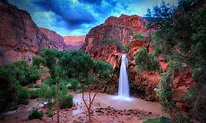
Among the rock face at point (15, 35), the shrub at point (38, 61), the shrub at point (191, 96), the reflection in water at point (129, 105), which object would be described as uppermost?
the rock face at point (15, 35)

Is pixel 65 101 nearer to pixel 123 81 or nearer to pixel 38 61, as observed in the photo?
pixel 38 61

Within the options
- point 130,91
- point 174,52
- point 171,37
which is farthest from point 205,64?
point 130,91

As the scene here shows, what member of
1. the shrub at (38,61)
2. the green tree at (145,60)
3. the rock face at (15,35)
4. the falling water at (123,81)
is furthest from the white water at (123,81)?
the rock face at (15,35)

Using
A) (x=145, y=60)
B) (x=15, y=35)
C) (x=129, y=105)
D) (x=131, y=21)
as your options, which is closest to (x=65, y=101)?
(x=129, y=105)

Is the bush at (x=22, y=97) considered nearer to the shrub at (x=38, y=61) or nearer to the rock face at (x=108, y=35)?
the shrub at (x=38, y=61)

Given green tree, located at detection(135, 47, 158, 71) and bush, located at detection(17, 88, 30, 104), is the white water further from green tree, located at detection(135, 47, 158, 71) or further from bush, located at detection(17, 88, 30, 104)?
bush, located at detection(17, 88, 30, 104)

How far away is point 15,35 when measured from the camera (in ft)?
146

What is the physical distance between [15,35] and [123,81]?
40.6 meters

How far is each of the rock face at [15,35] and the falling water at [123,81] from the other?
106 ft

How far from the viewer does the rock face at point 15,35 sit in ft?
132

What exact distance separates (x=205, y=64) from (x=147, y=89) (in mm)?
13944

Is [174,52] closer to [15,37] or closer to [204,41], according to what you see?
[204,41]

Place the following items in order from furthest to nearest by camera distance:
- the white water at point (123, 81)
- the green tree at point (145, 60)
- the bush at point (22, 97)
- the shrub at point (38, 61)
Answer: the white water at point (123, 81)
the bush at point (22, 97)
the green tree at point (145, 60)
the shrub at point (38, 61)

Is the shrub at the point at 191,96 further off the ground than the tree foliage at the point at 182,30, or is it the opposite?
the tree foliage at the point at 182,30
